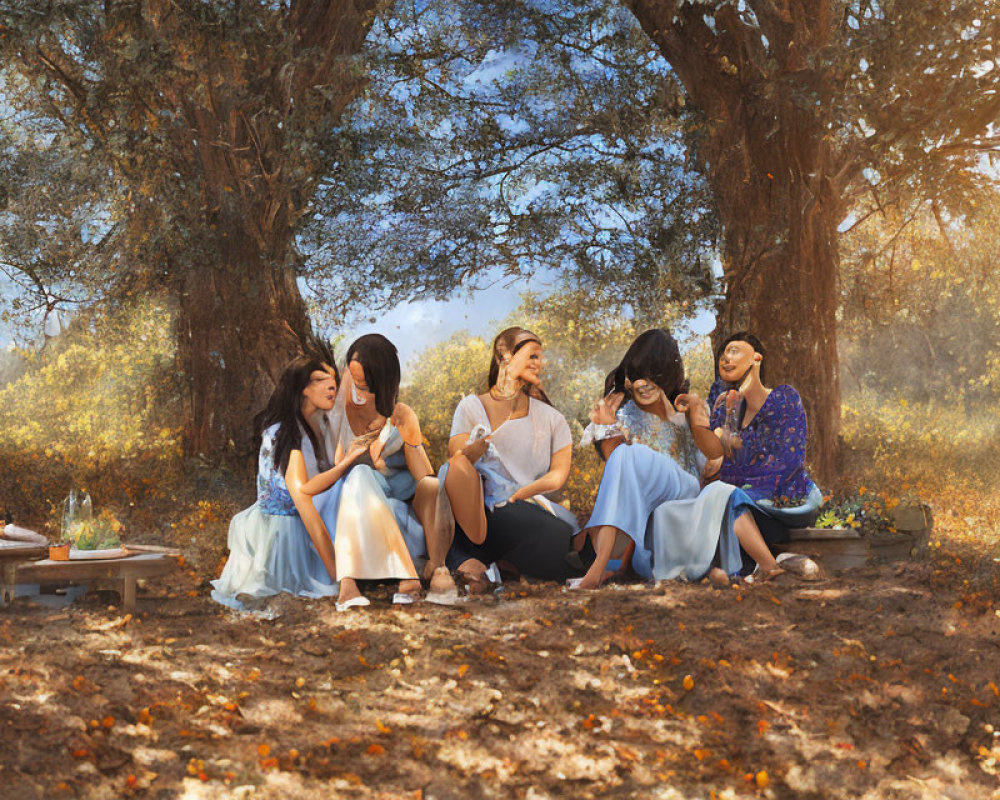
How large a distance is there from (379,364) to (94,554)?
191cm

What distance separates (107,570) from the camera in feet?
18.3

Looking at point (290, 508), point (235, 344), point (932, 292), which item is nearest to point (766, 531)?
point (290, 508)

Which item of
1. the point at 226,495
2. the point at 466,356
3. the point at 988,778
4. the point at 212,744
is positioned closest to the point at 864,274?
the point at 466,356

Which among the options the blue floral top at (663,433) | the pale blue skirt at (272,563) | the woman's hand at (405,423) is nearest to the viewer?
the pale blue skirt at (272,563)

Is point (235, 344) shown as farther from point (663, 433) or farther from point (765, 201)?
point (765, 201)

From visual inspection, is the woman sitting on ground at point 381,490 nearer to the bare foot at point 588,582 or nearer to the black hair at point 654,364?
the bare foot at point 588,582

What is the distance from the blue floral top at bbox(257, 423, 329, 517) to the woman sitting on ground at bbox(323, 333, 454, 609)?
7.6 inches

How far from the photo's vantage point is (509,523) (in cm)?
612

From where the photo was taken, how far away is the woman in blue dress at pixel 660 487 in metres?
6.04

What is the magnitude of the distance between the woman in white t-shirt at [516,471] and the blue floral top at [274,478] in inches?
31.8

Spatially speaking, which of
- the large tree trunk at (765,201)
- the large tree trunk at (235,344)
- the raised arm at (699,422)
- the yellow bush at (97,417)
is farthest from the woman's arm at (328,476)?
the large tree trunk at (765,201)

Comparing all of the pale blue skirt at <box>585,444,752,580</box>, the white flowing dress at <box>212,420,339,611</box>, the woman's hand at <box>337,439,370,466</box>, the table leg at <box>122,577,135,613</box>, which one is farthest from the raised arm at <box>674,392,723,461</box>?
the table leg at <box>122,577,135,613</box>

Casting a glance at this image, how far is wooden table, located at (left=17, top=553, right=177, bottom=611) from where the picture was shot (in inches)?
215

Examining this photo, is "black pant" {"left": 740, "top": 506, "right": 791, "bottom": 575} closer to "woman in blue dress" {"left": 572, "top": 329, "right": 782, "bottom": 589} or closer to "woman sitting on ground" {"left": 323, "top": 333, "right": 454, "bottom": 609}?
"woman in blue dress" {"left": 572, "top": 329, "right": 782, "bottom": 589}
